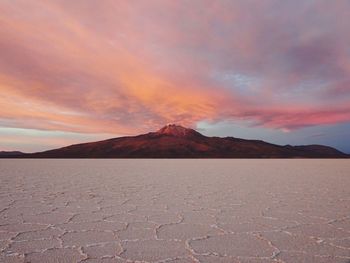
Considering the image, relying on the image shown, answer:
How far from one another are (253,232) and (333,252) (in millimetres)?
732

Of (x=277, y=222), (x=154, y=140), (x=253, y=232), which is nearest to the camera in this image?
(x=253, y=232)

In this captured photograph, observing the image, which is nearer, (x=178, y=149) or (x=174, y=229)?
(x=174, y=229)

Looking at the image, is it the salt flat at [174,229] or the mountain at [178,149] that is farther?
the mountain at [178,149]

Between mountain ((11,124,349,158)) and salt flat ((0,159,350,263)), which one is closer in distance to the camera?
salt flat ((0,159,350,263))

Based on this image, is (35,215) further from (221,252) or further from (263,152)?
(263,152)

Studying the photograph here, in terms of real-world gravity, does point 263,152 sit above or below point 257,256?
above

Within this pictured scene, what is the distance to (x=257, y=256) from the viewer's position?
236cm

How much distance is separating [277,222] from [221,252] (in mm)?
1234

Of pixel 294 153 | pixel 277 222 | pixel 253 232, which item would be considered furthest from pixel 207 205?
pixel 294 153

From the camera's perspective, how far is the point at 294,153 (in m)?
87.2

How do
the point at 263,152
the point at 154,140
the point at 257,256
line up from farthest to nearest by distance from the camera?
the point at 154,140 → the point at 263,152 → the point at 257,256

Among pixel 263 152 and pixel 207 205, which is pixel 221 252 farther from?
pixel 263 152

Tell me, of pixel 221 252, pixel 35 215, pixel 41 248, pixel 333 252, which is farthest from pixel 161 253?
pixel 35 215

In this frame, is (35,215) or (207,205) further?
(207,205)
